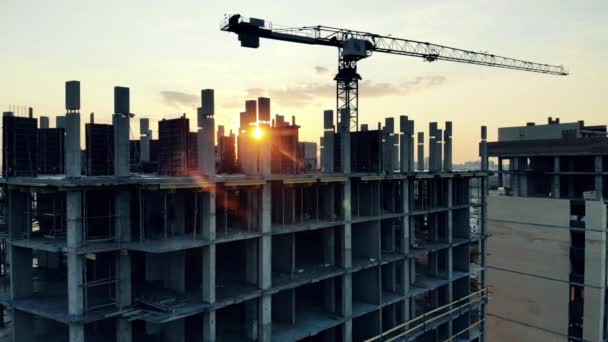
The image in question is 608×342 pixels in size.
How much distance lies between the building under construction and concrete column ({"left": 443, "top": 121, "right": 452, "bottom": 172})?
8 cm

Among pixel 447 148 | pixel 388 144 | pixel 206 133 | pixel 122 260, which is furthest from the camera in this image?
pixel 447 148

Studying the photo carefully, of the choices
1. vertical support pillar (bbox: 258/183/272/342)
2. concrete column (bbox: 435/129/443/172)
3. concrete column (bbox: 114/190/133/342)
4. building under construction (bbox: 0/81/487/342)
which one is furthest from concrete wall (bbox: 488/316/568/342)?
concrete column (bbox: 114/190/133/342)

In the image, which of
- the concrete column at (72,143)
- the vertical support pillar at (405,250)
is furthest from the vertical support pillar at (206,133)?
the vertical support pillar at (405,250)

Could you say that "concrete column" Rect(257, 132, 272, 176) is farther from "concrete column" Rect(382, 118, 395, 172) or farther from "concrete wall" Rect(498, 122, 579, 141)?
"concrete wall" Rect(498, 122, 579, 141)

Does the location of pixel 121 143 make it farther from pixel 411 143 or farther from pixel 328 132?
pixel 411 143

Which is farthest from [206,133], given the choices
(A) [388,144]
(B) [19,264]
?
(A) [388,144]

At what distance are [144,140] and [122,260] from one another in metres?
17.0

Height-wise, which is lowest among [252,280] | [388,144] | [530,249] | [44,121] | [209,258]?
[530,249]

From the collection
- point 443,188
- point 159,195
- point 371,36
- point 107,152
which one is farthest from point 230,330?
point 371,36

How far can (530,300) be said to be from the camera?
39.3 meters

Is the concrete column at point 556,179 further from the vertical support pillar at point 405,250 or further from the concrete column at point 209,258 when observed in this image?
the concrete column at point 209,258

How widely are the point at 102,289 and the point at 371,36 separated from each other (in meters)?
56.7

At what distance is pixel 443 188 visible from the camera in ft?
103

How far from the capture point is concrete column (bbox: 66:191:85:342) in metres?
15.1
